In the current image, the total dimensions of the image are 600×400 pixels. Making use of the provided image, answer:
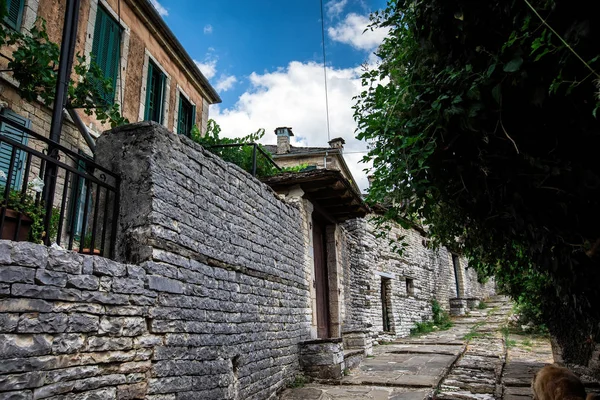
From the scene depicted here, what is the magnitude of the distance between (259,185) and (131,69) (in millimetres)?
4098

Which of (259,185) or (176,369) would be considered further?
(259,185)

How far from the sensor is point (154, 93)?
27.8 feet

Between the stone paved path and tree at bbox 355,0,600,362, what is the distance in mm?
2072

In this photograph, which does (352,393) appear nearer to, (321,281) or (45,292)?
(321,281)

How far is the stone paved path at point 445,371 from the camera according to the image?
16.5ft

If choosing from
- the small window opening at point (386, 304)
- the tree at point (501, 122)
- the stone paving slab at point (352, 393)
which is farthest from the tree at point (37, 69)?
the small window opening at point (386, 304)

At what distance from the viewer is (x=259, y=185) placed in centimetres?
543

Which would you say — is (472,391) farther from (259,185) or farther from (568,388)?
(259,185)

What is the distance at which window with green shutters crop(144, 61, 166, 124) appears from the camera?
8.21 m

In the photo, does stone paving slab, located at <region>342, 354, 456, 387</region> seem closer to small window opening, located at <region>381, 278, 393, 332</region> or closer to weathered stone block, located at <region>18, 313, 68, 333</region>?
small window opening, located at <region>381, 278, 393, 332</region>

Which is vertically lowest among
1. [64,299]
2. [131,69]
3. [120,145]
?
[64,299]

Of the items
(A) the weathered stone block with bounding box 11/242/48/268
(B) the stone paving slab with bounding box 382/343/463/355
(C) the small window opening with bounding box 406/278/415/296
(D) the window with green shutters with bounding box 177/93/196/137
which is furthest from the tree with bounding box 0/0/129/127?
(C) the small window opening with bounding box 406/278/415/296

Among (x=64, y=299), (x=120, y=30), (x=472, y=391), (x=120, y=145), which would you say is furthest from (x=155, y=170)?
(x=120, y=30)

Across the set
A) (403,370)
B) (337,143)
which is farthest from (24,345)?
(337,143)
